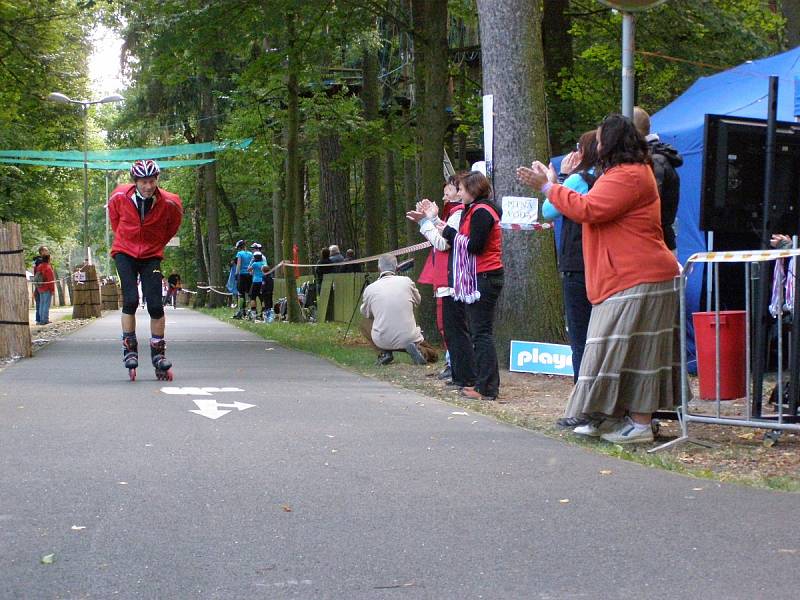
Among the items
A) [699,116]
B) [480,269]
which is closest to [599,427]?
[480,269]

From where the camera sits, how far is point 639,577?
4418 mm

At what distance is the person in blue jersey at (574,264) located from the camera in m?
8.22

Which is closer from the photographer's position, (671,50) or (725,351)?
(725,351)

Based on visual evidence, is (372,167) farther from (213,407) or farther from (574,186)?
(574,186)

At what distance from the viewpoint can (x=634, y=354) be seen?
7605 mm

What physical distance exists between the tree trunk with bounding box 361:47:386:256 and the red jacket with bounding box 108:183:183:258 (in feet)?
46.3

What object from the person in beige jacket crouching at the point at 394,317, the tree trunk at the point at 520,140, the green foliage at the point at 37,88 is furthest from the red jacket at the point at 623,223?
the green foliage at the point at 37,88

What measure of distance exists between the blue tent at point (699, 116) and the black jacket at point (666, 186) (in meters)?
4.44

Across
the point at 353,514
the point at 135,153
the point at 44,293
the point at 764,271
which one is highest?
the point at 135,153

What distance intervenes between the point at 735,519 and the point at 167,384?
681 cm

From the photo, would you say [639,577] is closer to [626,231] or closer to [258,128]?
[626,231]

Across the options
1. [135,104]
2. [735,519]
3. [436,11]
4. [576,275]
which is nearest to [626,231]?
[576,275]

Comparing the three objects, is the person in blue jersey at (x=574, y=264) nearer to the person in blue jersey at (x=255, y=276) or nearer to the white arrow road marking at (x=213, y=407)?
the white arrow road marking at (x=213, y=407)

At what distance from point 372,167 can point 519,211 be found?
1653 centimetres
